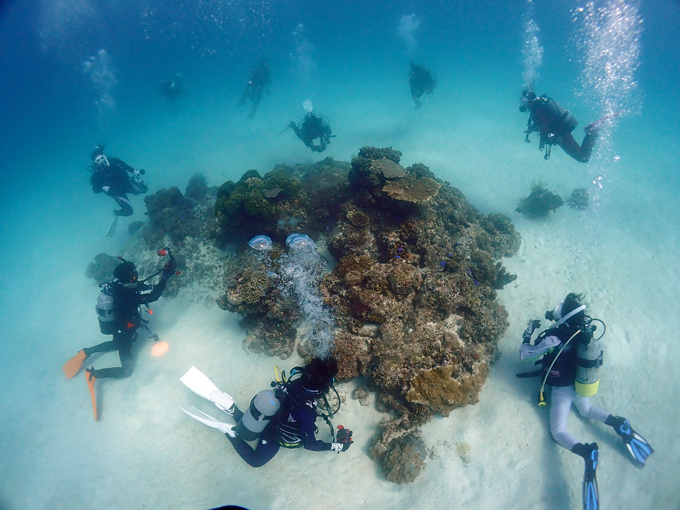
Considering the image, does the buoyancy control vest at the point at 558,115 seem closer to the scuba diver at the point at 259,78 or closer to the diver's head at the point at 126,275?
the diver's head at the point at 126,275

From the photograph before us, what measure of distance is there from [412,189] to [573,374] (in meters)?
5.58

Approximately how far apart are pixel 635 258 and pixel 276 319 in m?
13.6

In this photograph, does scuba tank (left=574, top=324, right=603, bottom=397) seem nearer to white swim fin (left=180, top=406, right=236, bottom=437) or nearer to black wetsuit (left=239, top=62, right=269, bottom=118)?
white swim fin (left=180, top=406, right=236, bottom=437)

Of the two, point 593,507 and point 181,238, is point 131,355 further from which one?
point 593,507

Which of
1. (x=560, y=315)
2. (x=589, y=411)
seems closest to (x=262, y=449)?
(x=560, y=315)

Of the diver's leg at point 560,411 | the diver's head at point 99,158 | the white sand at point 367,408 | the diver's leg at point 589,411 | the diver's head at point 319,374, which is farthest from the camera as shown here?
the diver's head at point 99,158

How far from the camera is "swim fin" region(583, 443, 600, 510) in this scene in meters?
4.98

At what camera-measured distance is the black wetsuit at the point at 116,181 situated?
13.7 metres

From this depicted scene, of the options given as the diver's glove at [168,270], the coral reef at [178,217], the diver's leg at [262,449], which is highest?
the diver's glove at [168,270]

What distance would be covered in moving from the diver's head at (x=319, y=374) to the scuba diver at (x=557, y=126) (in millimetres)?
13140

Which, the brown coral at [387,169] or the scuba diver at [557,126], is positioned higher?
the scuba diver at [557,126]

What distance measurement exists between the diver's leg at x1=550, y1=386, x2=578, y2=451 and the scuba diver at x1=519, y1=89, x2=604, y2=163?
33.7 feet

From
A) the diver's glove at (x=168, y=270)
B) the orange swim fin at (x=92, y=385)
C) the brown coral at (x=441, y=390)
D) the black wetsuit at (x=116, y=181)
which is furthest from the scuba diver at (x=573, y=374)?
the black wetsuit at (x=116, y=181)

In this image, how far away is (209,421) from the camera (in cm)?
635
